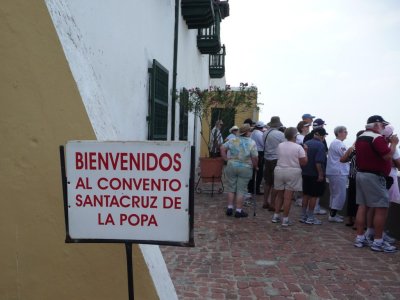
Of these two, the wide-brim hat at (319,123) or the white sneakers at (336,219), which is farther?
the wide-brim hat at (319,123)

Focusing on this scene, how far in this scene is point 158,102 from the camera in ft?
20.6

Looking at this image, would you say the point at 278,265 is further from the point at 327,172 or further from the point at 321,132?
the point at 321,132

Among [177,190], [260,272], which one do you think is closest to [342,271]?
[260,272]

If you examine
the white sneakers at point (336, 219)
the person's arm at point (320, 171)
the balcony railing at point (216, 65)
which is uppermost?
the balcony railing at point (216, 65)

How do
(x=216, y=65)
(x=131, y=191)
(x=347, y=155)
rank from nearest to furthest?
(x=131, y=191)
(x=347, y=155)
(x=216, y=65)

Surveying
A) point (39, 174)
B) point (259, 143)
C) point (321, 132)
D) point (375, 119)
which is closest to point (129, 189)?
point (39, 174)

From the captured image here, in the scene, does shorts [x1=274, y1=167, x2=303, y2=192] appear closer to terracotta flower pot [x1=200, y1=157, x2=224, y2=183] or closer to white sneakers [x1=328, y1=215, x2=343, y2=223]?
white sneakers [x1=328, y1=215, x2=343, y2=223]

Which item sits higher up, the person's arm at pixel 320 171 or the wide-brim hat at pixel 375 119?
the wide-brim hat at pixel 375 119

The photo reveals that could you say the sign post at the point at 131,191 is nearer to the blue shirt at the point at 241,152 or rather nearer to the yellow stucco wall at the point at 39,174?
the yellow stucco wall at the point at 39,174

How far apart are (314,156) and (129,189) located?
489 centimetres

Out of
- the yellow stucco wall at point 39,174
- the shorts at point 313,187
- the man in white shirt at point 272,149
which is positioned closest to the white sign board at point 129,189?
the yellow stucco wall at point 39,174

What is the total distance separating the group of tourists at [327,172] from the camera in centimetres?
471

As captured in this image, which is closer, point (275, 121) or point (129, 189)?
point (129, 189)

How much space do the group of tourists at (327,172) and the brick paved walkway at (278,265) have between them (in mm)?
349
